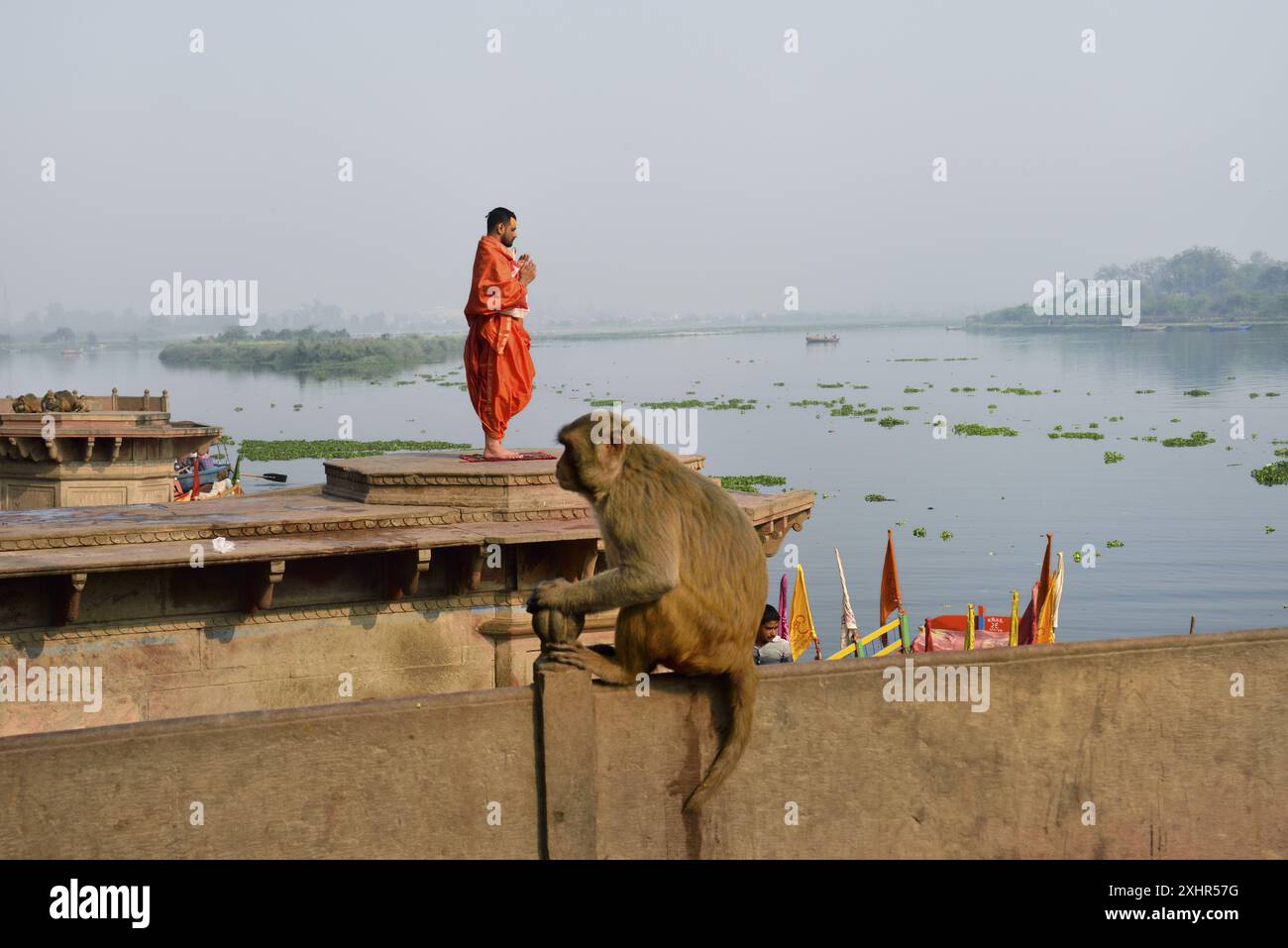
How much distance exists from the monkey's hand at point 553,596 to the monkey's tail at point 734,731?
35.5 inches

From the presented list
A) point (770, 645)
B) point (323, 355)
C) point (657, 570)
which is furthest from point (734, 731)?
point (323, 355)

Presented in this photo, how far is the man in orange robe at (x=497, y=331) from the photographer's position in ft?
39.5

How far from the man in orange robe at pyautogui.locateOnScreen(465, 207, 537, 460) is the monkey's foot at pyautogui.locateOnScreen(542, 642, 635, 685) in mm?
6047

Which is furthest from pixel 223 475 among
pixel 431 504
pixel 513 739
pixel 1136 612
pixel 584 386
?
pixel 584 386

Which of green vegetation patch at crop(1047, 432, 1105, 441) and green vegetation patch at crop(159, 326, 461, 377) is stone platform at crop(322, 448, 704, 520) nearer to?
green vegetation patch at crop(1047, 432, 1105, 441)

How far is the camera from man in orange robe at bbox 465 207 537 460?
12.0 m

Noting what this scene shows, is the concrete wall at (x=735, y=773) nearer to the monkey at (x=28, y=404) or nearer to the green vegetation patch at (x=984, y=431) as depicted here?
the monkey at (x=28, y=404)

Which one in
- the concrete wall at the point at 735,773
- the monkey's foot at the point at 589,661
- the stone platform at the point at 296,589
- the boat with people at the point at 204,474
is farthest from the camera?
the boat with people at the point at 204,474

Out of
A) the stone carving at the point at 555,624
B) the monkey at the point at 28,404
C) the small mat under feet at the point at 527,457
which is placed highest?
the monkey at the point at 28,404

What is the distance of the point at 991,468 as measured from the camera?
151 ft

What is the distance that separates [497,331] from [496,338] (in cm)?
6

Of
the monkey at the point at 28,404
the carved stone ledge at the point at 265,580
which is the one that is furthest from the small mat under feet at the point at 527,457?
the monkey at the point at 28,404

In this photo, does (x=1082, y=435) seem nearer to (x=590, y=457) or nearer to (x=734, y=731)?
(x=734, y=731)
